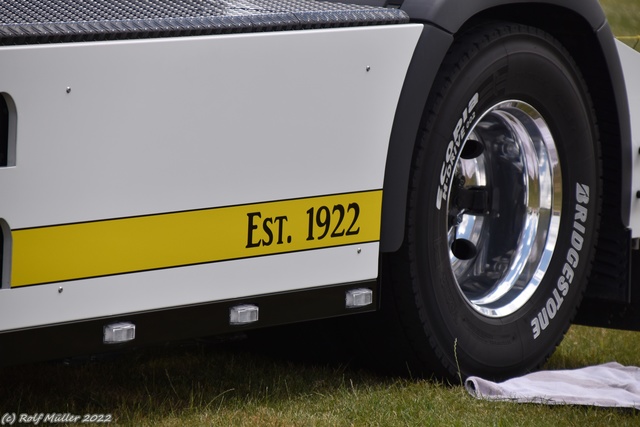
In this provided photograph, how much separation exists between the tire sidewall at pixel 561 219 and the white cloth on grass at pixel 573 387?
3.2 inches

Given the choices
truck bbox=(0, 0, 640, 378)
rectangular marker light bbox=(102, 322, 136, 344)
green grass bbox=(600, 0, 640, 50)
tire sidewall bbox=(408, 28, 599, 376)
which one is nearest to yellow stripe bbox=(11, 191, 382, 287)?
truck bbox=(0, 0, 640, 378)

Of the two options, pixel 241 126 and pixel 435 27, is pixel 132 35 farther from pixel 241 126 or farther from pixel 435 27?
pixel 435 27

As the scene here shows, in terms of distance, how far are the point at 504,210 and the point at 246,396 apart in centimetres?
109

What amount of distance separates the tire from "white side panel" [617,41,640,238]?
12cm

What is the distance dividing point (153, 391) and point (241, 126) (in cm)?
95

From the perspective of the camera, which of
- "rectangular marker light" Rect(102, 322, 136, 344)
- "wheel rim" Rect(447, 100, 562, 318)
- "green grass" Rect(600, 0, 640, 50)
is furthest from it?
"green grass" Rect(600, 0, 640, 50)

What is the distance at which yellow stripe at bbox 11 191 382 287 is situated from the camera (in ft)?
9.10

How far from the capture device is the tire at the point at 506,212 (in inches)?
144

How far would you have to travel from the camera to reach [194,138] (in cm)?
297

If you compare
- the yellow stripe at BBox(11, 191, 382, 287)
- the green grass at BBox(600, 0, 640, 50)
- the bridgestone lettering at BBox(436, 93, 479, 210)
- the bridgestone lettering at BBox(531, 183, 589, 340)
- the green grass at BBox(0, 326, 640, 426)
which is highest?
the green grass at BBox(600, 0, 640, 50)

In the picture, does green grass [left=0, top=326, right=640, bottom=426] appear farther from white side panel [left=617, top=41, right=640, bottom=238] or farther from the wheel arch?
white side panel [left=617, top=41, right=640, bottom=238]

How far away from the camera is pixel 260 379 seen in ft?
12.4

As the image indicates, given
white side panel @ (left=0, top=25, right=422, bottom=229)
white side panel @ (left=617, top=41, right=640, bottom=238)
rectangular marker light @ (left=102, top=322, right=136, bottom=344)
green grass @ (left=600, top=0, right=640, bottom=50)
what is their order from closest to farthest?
white side panel @ (left=0, top=25, right=422, bottom=229) < rectangular marker light @ (left=102, top=322, right=136, bottom=344) < white side panel @ (left=617, top=41, right=640, bottom=238) < green grass @ (left=600, top=0, right=640, bottom=50)

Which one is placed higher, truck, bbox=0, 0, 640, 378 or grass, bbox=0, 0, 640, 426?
truck, bbox=0, 0, 640, 378
